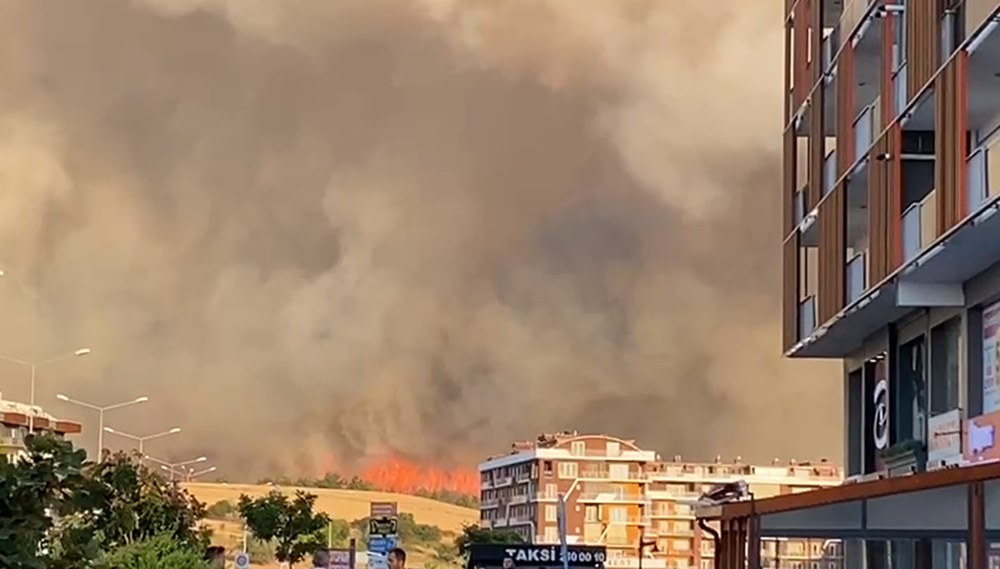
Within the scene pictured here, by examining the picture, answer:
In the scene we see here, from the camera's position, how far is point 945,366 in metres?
27.9

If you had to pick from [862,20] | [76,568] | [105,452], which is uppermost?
[862,20]

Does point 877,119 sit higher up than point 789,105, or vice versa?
point 789,105

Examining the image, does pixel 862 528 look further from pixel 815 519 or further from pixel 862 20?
pixel 862 20

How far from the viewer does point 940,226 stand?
902 inches

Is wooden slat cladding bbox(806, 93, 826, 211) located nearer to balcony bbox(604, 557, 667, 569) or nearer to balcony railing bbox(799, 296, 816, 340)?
balcony railing bbox(799, 296, 816, 340)

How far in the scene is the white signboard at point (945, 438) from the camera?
25.7m

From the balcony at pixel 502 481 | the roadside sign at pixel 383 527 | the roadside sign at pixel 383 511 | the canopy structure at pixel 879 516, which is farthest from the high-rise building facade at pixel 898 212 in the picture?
the balcony at pixel 502 481

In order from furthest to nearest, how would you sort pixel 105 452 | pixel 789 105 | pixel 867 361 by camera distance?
pixel 105 452
pixel 789 105
pixel 867 361

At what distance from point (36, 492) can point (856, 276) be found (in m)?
23.8

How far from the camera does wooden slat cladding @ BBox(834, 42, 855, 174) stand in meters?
30.1

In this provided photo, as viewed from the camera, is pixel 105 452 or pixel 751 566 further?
pixel 105 452

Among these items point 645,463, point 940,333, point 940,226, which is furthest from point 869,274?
point 645,463

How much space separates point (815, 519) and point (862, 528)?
61 cm

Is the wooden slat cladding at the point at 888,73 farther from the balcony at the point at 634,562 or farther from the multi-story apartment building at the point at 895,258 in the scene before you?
the balcony at the point at 634,562
